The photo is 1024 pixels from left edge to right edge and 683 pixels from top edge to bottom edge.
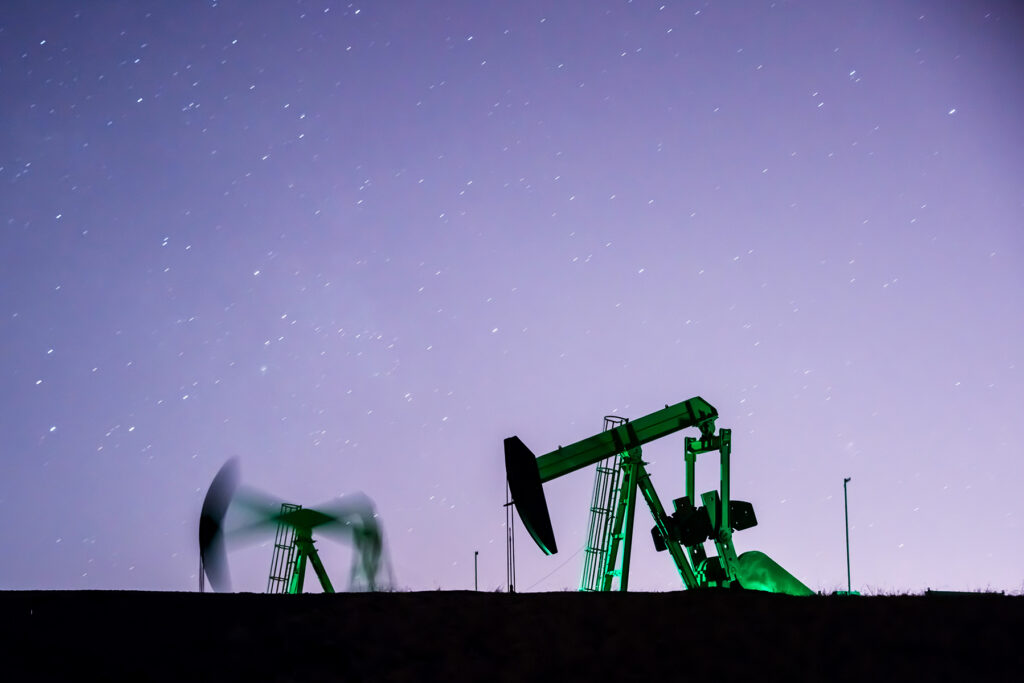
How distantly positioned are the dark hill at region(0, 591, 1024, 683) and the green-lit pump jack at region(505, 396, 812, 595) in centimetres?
514

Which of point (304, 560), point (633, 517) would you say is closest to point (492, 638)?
point (633, 517)

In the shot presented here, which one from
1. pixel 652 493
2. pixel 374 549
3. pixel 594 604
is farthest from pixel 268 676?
pixel 374 549

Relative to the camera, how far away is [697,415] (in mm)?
23969

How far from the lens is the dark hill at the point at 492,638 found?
1431 cm

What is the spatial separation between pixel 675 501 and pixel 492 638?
367 inches

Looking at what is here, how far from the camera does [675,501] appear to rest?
23828mm

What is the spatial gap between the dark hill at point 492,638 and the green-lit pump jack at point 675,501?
5137 mm

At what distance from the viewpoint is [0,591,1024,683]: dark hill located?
14.3 m

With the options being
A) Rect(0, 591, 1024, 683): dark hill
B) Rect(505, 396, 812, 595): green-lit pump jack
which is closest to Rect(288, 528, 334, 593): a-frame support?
Rect(505, 396, 812, 595): green-lit pump jack

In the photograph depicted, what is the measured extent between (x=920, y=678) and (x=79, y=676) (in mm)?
11283

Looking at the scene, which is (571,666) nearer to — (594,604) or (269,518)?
(594,604)

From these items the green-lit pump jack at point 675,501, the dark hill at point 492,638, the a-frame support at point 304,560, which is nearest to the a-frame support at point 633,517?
the green-lit pump jack at point 675,501

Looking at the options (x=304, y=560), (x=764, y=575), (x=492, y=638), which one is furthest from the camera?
(x=304, y=560)

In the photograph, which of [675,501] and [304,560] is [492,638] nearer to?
[675,501]
